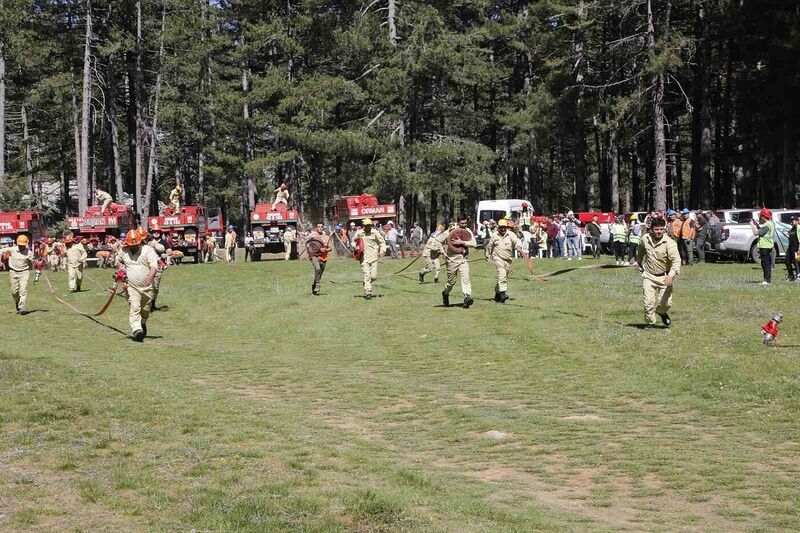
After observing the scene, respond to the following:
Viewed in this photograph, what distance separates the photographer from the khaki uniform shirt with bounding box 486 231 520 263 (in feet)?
70.9

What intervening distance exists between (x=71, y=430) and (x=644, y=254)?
36.0ft

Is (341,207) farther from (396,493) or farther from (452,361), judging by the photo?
(396,493)

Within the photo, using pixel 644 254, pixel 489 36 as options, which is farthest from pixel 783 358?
pixel 489 36

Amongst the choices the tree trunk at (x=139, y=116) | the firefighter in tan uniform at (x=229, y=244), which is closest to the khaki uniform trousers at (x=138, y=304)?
the firefighter in tan uniform at (x=229, y=244)

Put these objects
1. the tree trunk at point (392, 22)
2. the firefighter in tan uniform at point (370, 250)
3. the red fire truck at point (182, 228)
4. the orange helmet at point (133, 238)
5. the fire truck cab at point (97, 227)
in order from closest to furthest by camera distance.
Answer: the orange helmet at point (133, 238) → the firefighter in tan uniform at point (370, 250) → the fire truck cab at point (97, 227) → the red fire truck at point (182, 228) → the tree trunk at point (392, 22)

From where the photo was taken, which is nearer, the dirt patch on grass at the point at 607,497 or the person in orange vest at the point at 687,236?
the dirt patch on grass at the point at 607,497

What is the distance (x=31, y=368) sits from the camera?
44.5 feet

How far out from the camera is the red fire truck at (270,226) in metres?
45.8

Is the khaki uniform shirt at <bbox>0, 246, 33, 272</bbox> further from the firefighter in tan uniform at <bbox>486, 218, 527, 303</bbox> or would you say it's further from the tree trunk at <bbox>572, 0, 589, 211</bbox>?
the tree trunk at <bbox>572, 0, 589, 211</bbox>

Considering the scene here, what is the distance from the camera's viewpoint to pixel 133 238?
17328 mm

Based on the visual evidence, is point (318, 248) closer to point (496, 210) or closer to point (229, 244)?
point (496, 210)

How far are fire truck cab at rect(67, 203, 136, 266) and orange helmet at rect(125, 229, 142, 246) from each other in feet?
90.2

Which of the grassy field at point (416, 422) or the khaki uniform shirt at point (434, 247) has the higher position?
the khaki uniform shirt at point (434, 247)

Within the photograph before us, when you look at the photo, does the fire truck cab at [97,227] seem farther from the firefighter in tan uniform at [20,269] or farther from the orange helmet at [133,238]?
the orange helmet at [133,238]
